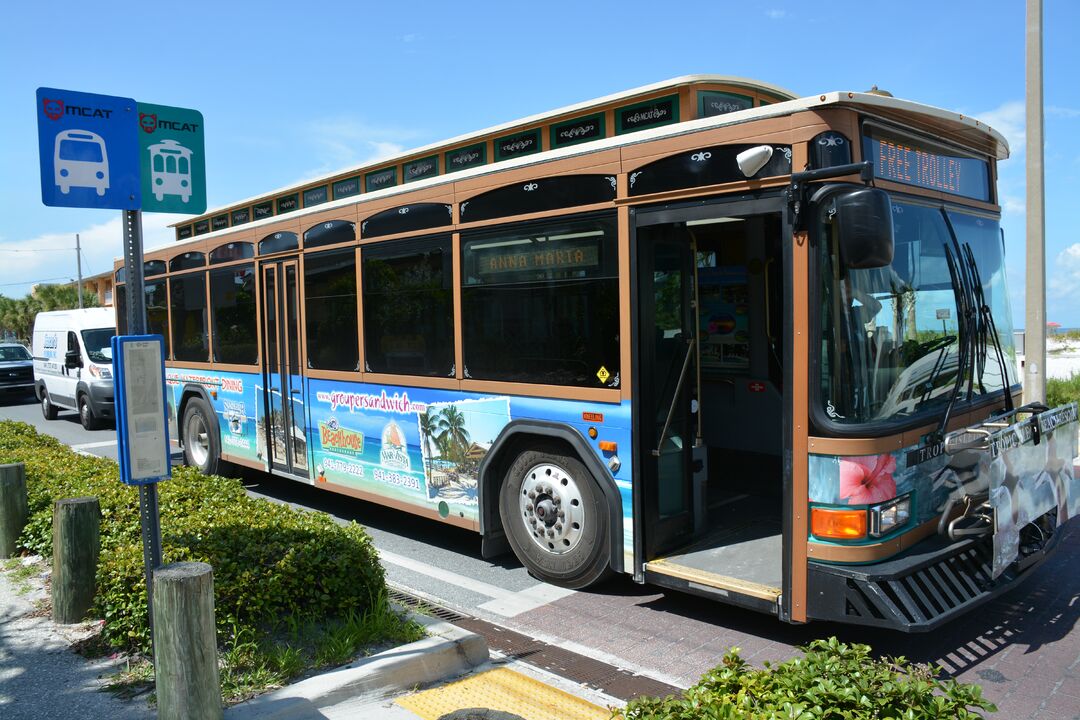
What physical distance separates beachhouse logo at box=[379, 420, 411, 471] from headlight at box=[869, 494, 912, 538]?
3.85 m

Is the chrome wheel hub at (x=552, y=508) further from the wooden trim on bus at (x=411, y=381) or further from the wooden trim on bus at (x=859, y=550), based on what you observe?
the wooden trim on bus at (x=859, y=550)

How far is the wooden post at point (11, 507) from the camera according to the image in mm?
6340

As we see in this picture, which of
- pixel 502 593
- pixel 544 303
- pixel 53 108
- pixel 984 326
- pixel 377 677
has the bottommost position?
pixel 502 593

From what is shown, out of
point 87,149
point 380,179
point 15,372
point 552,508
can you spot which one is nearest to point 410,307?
point 380,179

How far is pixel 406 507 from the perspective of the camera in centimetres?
702

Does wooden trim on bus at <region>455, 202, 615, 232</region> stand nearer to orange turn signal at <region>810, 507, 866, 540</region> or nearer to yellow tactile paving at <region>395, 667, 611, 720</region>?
orange turn signal at <region>810, 507, 866, 540</region>

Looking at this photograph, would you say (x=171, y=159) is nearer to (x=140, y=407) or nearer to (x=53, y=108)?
(x=53, y=108)

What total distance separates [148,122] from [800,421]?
368 centimetres

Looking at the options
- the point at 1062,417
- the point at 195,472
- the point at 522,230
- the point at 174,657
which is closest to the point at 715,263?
the point at 522,230

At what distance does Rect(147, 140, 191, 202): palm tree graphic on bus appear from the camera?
424cm

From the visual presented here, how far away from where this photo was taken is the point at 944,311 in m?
4.82

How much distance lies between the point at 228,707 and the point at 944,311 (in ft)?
14.2

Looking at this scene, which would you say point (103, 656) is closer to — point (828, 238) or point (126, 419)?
point (126, 419)

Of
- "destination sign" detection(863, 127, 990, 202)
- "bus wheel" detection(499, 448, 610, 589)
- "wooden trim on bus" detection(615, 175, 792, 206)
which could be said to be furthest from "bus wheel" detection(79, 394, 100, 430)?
"destination sign" detection(863, 127, 990, 202)
